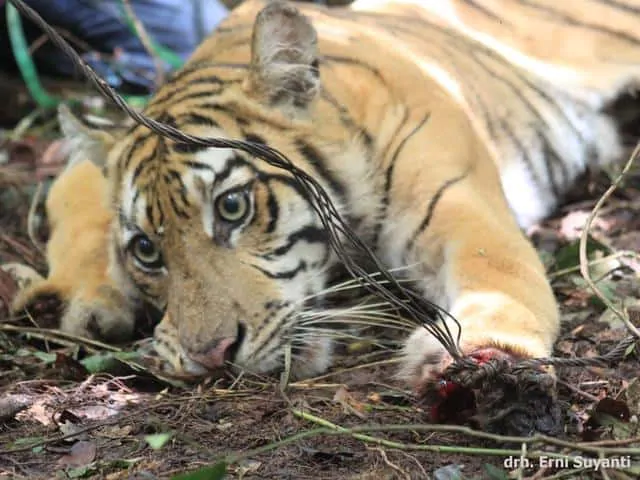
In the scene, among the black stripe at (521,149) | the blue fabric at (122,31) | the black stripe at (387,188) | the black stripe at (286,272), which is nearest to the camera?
the black stripe at (286,272)

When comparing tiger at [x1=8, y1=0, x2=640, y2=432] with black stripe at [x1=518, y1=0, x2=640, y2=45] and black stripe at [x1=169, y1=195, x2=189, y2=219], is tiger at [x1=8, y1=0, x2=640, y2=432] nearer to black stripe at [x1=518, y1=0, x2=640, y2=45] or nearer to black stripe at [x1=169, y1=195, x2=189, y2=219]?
black stripe at [x1=169, y1=195, x2=189, y2=219]

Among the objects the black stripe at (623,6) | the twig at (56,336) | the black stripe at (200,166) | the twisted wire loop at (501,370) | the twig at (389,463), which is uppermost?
the black stripe at (200,166)

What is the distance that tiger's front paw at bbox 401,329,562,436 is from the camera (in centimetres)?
161

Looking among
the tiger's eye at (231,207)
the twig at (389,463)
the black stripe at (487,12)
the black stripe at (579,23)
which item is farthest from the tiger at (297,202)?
the black stripe at (579,23)

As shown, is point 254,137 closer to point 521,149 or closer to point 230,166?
point 230,166

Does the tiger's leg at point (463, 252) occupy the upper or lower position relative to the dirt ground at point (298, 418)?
upper

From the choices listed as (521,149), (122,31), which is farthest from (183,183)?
(122,31)

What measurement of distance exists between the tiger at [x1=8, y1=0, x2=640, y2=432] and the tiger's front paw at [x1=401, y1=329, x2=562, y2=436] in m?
0.02

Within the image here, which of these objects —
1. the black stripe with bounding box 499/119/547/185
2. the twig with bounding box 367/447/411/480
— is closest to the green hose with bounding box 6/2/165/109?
the black stripe with bounding box 499/119/547/185

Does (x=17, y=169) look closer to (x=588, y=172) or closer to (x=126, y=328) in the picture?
(x=126, y=328)

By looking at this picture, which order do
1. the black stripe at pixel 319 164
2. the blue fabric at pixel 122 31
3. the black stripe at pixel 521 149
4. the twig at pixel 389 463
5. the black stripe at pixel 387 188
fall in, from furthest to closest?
the blue fabric at pixel 122 31 → the black stripe at pixel 521 149 → the black stripe at pixel 387 188 → the black stripe at pixel 319 164 → the twig at pixel 389 463

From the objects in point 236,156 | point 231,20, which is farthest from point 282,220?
point 231,20

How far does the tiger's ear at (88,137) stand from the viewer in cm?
264

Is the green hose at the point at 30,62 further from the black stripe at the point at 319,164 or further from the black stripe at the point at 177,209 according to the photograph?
the black stripe at the point at 177,209
